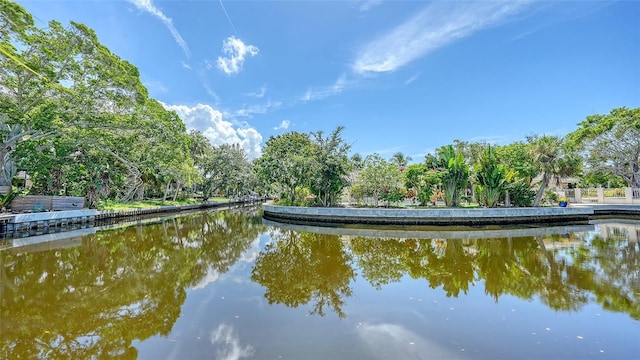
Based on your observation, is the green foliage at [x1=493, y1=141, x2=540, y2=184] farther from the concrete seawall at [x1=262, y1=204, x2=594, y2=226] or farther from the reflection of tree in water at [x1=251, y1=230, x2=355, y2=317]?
the reflection of tree in water at [x1=251, y1=230, x2=355, y2=317]

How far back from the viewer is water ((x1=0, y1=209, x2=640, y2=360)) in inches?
167

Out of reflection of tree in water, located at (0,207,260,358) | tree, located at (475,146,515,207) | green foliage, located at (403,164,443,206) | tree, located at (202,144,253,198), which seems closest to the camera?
reflection of tree in water, located at (0,207,260,358)

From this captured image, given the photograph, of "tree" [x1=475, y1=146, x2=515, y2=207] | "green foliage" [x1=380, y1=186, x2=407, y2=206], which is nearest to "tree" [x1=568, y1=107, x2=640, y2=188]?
"tree" [x1=475, y1=146, x2=515, y2=207]

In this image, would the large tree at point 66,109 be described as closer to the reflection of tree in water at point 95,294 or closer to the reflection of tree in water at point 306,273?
the reflection of tree in water at point 95,294

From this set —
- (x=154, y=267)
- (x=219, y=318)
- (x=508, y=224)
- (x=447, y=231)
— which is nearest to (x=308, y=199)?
(x=447, y=231)

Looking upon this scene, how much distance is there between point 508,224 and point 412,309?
16.7 metres

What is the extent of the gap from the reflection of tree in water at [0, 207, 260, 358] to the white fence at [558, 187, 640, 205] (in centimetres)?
3363

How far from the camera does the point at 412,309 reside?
565 cm

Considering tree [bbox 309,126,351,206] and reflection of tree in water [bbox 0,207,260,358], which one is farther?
tree [bbox 309,126,351,206]

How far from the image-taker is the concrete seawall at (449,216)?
1850 centimetres

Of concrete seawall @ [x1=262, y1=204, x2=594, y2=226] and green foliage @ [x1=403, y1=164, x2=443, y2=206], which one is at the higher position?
green foliage @ [x1=403, y1=164, x2=443, y2=206]

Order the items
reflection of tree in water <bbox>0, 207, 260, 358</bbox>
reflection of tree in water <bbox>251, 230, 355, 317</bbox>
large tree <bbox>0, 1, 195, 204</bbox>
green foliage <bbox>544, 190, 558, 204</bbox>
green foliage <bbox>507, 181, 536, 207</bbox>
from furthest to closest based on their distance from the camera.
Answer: green foliage <bbox>544, 190, 558, 204</bbox> < green foliage <bbox>507, 181, 536, 207</bbox> < large tree <bbox>0, 1, 195, 204</bbox> < reflection of tree in water <bbox>251, 230, 355, 317</bbox> < reflection of tree in water <bbox>0, 207, 260, 358</bbox>

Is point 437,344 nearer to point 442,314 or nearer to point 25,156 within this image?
point 442,314

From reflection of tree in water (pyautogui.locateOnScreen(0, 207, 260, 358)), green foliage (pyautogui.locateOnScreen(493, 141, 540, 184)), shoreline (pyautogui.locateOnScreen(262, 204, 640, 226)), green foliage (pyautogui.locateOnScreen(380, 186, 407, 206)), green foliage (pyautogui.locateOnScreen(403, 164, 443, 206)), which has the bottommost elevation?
reflection of tree in water (pyautogui.locateOnScreen(0, 207, 260, 358))
